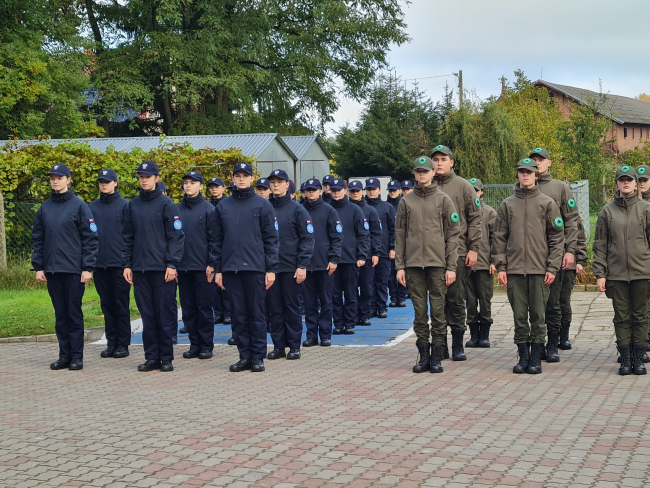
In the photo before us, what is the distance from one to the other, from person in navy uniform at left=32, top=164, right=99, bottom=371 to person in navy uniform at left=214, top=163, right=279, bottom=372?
155 cm

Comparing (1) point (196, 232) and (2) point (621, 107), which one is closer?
(1) point (196, 232)

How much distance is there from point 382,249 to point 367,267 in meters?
1.11

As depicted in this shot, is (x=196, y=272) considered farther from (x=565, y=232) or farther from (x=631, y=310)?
(x=631, y=310)

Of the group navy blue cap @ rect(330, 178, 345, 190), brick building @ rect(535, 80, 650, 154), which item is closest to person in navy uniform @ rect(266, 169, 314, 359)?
navy blue cap @ rect(330, 178, 345, 190)

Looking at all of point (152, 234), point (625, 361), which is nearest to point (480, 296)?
point (625, 361)

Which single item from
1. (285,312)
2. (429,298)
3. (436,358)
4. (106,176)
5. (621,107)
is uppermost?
(621,107)

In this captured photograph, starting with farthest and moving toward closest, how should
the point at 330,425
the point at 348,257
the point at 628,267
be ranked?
the point at 348,257 → the point at 628,267 → the point at 330,425

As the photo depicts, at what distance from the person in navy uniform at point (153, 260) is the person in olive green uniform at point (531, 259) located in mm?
3656

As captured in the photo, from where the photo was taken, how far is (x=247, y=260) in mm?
9367

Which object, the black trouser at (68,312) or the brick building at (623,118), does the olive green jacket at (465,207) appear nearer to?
the black trouser at (68,312)

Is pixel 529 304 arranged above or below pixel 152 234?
below

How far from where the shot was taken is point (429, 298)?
8.98 m

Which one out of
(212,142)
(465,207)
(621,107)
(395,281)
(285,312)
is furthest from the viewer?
(621,107)

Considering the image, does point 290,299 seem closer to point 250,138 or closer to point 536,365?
point 536,365
